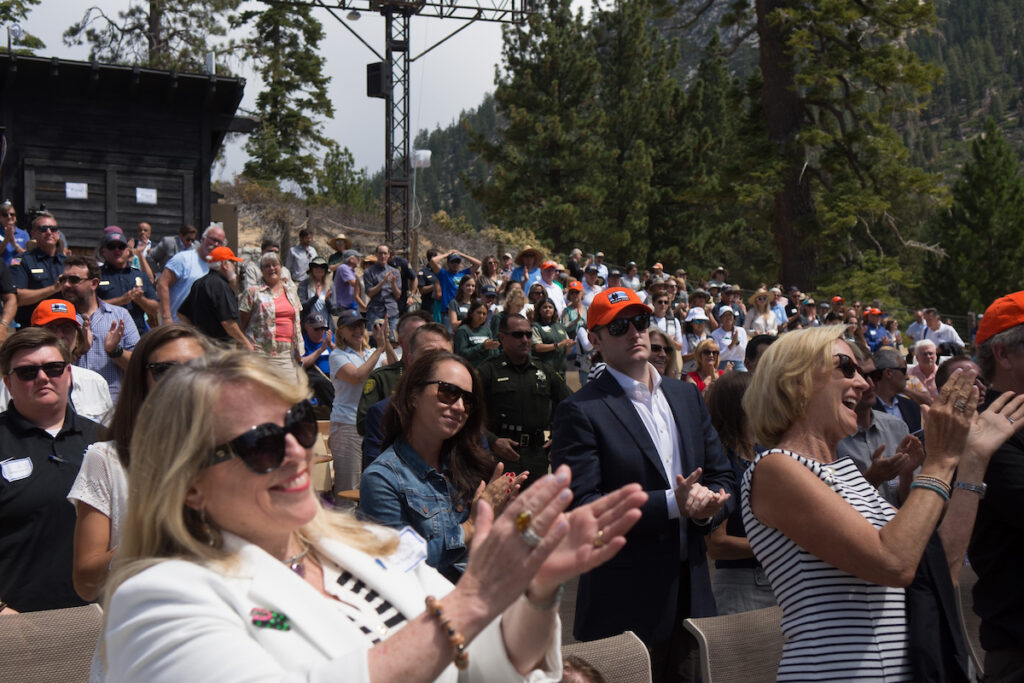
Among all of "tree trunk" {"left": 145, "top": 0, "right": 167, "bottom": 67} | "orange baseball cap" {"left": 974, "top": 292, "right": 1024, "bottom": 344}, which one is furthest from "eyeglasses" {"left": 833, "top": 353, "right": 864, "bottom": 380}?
"tree trunk" {"left": 145, "top": 0, "right": 167, "bottom": 67}

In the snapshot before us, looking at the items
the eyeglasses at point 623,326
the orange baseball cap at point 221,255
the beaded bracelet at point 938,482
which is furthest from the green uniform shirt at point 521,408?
the beaded bracelet at point 938,482

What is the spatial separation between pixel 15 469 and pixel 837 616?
318cm

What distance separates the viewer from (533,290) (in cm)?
1236

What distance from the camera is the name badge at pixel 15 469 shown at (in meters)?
3.92

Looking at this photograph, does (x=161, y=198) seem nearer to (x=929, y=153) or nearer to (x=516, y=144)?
(x=516, y=144)

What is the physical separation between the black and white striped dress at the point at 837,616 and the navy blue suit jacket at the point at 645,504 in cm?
105

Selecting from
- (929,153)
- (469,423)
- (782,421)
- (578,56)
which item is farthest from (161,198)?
(929,153)

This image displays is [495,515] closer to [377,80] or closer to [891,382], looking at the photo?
[891,382]

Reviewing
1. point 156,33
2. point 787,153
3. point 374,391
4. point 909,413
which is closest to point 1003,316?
point 374,391

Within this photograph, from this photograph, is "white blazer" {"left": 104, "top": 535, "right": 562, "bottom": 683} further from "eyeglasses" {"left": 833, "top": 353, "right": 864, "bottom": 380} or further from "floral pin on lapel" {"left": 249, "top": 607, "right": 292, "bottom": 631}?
"eyeglasses" {"left": 833, "top": 353, "right": 864, "bottom": 380}

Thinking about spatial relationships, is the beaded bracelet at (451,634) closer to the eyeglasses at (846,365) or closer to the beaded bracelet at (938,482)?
the beaded bracelet at (938,482)

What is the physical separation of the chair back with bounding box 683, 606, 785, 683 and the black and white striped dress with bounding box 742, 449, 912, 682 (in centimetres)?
39

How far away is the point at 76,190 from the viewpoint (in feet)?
63.2

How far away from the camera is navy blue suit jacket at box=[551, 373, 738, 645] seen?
3.91m
